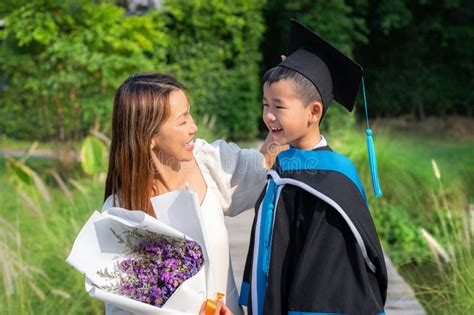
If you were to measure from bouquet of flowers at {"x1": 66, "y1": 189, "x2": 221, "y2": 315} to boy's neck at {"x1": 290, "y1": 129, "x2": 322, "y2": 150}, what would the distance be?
1.35 ft

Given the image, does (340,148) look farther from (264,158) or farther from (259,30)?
(264,158)

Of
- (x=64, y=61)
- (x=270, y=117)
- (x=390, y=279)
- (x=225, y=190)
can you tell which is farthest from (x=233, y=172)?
(x=64, y=61)

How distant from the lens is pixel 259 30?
1389 centimetres

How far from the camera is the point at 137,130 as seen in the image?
2.64 metres

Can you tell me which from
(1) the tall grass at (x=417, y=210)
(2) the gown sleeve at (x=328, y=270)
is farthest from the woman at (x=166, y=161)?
(1) the tall grass at (x=417, y=210)

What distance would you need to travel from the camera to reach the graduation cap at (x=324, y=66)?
261 centimetres

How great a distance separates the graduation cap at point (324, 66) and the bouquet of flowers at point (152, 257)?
57 cm

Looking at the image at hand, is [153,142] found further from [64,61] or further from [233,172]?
[64,61]

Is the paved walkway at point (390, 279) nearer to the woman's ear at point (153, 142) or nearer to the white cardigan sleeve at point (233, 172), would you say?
the white cardigan sleeve at point (233, 172)

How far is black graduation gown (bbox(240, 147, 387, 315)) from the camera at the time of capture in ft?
8.03

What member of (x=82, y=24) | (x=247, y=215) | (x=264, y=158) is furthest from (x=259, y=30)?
(x=264, y=158)

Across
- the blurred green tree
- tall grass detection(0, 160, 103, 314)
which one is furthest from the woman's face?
the blurred green tree

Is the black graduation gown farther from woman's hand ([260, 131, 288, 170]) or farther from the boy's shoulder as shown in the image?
woman's hand ([260, 131, 288, 170])

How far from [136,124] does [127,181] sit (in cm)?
20
